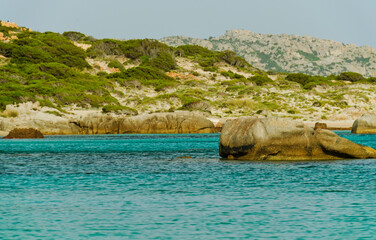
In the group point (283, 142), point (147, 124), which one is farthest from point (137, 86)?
point (283, 142)

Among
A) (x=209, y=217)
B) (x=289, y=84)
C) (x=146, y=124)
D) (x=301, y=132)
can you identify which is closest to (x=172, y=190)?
(x=209, y=217)

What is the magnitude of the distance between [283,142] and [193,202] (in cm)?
1272

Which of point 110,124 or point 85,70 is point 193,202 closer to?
point 110,124

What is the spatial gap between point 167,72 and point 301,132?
102044 mm

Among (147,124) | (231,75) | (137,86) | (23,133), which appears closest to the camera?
(23,133)

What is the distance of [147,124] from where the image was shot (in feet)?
227

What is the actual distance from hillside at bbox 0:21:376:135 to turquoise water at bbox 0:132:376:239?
50.4 m

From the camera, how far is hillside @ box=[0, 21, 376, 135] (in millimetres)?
83800

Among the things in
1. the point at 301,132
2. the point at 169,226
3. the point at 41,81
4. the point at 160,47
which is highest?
the point at 160,47

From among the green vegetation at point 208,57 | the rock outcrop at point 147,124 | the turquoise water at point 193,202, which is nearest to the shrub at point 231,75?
the green vegetation at point 208,57

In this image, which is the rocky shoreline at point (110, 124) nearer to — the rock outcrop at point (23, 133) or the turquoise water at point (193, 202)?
the rock outcrop at point (23, 133)

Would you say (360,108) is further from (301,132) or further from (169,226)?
(169,226)

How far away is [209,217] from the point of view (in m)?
12.9

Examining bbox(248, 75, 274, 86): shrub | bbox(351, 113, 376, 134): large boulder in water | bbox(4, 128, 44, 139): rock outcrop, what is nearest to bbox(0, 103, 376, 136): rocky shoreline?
bbox(4, 128, 44, 139): rock outcrop
